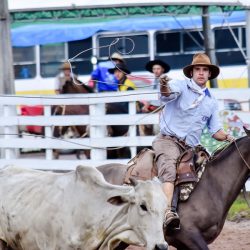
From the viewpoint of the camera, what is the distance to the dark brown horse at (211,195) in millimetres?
8680

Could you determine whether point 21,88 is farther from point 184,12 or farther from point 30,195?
point 30,195

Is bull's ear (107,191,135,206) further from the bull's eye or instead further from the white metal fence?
the white metal fence

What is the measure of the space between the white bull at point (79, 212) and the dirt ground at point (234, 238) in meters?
2.91

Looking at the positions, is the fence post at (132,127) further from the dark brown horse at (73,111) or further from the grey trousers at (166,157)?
the grey trousers at (166,157)

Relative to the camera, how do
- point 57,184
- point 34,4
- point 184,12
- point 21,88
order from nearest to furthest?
1. point 57,184
2. point 184,12
3. point 34,4
4. point 21,88

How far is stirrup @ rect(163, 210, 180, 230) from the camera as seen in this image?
27.8ft

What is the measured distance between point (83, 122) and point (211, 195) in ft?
17.4

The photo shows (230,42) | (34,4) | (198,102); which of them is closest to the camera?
(198,102)

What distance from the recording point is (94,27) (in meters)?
22.7

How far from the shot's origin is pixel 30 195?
7.77m

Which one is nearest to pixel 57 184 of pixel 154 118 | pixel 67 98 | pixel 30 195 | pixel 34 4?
pixel 30 195

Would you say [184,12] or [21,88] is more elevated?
[184,12]

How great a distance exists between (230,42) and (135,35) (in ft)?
7.01

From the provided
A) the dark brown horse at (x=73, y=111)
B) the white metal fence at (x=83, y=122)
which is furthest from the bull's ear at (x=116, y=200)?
the dark brown horse at (x=73, y=111)
